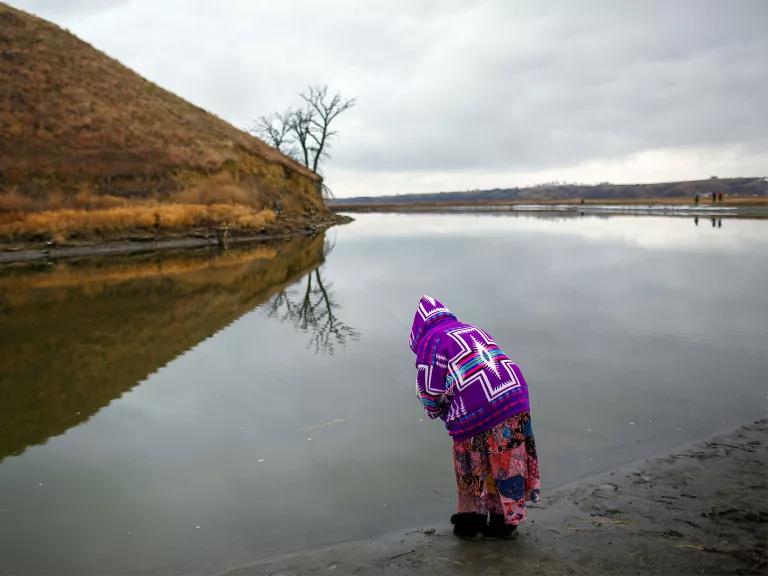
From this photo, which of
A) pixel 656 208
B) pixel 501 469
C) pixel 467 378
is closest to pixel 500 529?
pixel 501 469

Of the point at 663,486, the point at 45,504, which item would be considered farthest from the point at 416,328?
the point at 45,504

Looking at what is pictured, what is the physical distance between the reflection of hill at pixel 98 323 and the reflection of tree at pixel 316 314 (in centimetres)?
74

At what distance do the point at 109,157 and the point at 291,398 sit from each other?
35.0 m

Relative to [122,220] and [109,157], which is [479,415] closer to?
[122,220]

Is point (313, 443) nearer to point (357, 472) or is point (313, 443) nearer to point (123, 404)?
point (357, 472)

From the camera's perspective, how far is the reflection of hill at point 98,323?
25.8ft

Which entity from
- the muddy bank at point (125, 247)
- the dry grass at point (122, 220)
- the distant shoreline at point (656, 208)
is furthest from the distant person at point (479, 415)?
the distant shoreline at point (656, 208)

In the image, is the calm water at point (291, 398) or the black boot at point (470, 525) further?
the calm water at point (291, 398)

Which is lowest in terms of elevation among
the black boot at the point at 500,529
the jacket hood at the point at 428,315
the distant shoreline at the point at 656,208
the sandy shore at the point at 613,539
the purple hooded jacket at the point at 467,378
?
the sandy shore at the point at 613,539

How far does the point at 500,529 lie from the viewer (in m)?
4.38

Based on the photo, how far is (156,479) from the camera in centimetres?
568

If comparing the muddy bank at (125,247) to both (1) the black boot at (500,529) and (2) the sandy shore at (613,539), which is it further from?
(1) the black boot at (500,529)

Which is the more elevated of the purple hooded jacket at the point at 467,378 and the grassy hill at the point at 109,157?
the grassy hill at the point at 109,157

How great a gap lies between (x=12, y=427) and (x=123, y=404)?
122 cm
